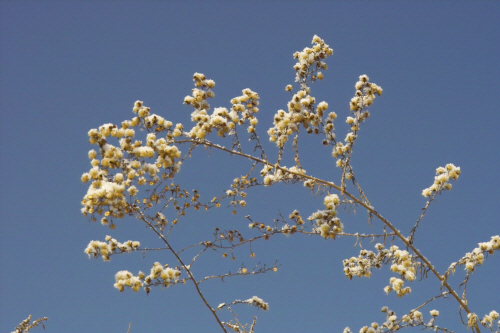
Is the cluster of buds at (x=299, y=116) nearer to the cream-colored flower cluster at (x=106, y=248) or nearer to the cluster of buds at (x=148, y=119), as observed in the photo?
the cluster of buds at (x=148, y=119)

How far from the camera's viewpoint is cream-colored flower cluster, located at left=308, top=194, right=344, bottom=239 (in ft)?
13.5

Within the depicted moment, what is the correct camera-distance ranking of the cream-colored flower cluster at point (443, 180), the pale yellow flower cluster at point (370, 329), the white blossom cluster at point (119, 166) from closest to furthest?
the white blossom cluster at point (119, 166)
the cream-colored flower cluster at point (443, 180)
the pale yellow flower cluster at point (370, 329)

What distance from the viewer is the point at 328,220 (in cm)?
420

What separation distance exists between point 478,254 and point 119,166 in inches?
167

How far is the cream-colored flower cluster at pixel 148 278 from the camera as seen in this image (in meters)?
4.28

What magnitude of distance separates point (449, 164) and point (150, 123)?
3.59 m

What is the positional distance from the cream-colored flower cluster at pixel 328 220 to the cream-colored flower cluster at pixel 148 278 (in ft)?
5.24

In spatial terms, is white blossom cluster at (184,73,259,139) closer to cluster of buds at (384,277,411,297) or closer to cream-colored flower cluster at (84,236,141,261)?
cream-colored flower cluster at (84,236,141,261)

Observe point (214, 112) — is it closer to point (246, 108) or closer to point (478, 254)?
point (246, 108)

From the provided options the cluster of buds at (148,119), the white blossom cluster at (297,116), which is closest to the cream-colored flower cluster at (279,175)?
the white blossom cluster at (297,116)

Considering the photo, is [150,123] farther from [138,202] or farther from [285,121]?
[285,121]

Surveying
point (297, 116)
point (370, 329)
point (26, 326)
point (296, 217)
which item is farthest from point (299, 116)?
point (26, 326)

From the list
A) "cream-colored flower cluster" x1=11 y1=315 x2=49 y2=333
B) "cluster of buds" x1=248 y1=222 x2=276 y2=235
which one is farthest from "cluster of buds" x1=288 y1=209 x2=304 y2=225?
"cream-colored flower cluster" x1=11 y1=315 x2=49 y2=333

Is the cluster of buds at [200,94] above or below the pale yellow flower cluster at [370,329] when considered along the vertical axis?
above
